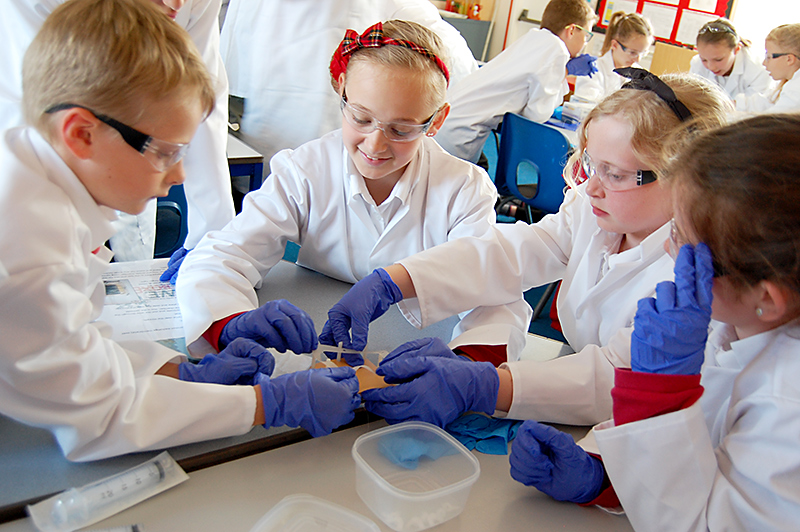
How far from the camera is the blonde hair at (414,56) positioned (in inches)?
49.6

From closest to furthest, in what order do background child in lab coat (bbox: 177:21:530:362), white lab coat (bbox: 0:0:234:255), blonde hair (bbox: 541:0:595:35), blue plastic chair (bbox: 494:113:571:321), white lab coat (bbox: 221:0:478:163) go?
background child in lab coat (bbox: 177:21:530:362), white lab coat (bbox: 0:0:234:255), white lab coat (bbox: 221:0:478:163), blue plastic chair (bbox: 494:113:571:321), blonde hair (bbox: 541:0:595:35)

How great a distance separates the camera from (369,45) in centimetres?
130

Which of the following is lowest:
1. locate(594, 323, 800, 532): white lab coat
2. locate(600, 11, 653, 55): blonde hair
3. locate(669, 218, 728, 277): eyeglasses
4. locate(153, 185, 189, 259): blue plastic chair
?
locate(153, 185, 189, 259): blue plastic chair

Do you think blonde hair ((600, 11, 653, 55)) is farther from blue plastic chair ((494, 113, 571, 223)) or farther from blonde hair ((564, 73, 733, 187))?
blonde hair ((564, 73, 733, 187))

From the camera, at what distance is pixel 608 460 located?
2.57 feet

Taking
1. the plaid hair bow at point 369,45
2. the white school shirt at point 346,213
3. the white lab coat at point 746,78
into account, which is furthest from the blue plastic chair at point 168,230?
the white lab coat at point 746,78

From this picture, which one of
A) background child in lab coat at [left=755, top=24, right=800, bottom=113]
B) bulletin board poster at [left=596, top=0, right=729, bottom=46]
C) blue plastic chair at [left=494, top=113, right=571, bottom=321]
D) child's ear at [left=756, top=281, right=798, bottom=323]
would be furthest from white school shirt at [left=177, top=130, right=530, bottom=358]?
bulletin board poster at [left=596, top=0, right=729, bottom=46]

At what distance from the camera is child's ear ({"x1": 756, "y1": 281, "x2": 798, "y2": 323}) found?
0.71 meters

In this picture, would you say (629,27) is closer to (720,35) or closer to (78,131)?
(720,35)

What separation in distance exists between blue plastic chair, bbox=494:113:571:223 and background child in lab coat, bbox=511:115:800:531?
190 centimetres

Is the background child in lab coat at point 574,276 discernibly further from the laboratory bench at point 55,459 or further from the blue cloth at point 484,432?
the laboratory bench at point 55,459

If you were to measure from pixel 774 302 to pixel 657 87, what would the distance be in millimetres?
544

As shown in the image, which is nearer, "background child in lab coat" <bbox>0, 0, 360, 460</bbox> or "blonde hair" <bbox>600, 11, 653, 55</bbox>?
"background child in lab coat" <bbox>0, 0, 360, 460</bbox>

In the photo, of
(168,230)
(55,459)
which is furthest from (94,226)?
(168,230)
